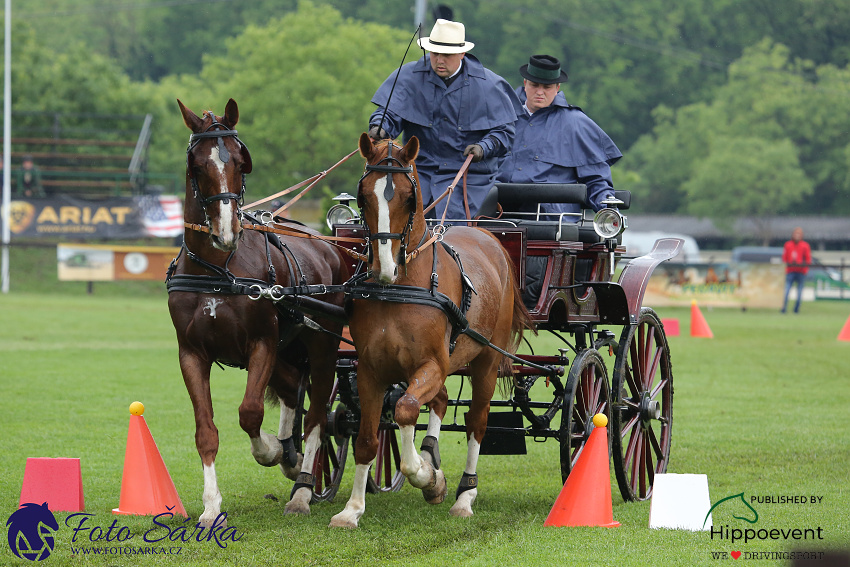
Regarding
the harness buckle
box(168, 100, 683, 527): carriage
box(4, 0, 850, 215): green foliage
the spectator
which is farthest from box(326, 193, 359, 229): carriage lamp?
box(4, 0, 850, 215): green foliage

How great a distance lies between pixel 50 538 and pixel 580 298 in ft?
12.5

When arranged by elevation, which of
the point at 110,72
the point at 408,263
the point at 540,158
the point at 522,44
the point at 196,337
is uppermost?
the point at 522,44

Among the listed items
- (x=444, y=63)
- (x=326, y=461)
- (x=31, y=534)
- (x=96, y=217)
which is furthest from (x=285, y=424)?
(x=96, y=217)

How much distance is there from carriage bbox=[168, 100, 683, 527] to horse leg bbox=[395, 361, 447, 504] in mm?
16

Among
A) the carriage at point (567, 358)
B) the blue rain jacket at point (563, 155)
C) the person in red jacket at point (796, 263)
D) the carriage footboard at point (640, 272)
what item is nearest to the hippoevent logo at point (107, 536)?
the carriage at point (567, 358)

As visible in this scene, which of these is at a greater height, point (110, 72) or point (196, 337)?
point (110, 72)

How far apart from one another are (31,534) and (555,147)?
4.67 metres

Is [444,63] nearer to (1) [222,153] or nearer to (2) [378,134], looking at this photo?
(2) [378,134]

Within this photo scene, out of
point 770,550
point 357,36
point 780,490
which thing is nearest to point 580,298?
point 780,490

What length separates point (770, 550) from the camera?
5605mm

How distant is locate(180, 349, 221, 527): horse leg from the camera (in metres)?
6.01

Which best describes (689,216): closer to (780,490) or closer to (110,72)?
(110,72)

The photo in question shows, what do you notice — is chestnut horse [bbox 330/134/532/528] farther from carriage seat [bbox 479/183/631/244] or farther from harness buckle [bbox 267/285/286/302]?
carriage seat [bbox 479/183/631/244]

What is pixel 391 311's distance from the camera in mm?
5852
